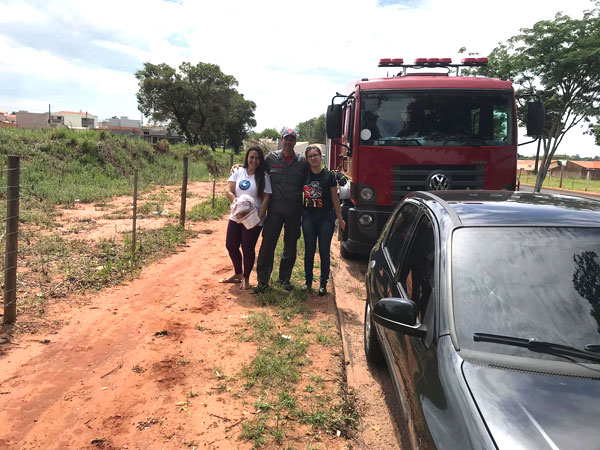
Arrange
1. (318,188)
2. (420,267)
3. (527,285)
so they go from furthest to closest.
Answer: (318,188) < (420,267) < (527,285)

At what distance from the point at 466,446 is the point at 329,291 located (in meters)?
4.53

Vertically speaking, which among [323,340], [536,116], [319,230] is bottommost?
[323,340]

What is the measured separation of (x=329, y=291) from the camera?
6.06 metres

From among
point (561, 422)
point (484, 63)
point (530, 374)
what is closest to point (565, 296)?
point (530, 374)

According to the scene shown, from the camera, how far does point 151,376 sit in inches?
139

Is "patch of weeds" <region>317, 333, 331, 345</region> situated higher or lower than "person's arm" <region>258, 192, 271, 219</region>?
lower

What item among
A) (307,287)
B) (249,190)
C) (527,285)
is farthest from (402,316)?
(307,287)

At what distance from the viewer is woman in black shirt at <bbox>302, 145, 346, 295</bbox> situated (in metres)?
5.25

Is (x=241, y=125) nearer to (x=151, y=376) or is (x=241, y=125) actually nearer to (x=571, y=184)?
(x=571, y=184)

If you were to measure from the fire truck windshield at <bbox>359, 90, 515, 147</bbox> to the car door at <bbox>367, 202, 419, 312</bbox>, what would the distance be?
2.67 metres

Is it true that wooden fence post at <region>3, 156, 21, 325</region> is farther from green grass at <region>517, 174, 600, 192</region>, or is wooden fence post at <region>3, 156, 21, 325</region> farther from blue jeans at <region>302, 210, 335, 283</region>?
green grass at <region>517, 174, 600, 192</region>

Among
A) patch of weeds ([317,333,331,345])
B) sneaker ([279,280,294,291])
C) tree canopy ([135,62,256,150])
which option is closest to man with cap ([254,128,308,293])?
sneaker ([279,280,294,291])

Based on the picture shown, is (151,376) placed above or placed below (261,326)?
below

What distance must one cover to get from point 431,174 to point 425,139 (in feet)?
1.65
